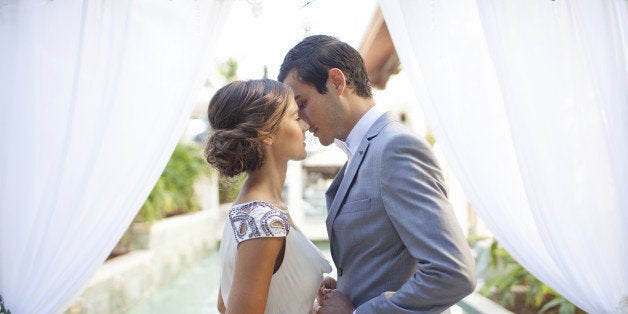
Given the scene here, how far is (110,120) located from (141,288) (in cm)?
434

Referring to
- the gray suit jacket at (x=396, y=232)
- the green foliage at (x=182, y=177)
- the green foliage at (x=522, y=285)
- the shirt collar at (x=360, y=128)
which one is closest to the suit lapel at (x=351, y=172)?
the gray suit jacket at (x=396, y=232)

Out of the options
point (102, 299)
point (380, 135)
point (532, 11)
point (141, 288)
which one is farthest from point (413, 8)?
point (141, 288)

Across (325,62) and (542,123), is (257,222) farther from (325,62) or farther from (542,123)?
(542,123)

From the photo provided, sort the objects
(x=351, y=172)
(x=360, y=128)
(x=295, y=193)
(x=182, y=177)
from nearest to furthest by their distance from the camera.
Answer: (x=351, y=172)
(x=360, y=128)
(x=182, y=177)
(x=295, y=193)

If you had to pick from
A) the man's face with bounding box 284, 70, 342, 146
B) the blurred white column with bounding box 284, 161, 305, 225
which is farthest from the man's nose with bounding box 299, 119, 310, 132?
the blurred white column with bounding box 284, 161, 305, 225

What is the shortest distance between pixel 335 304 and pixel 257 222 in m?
0.32

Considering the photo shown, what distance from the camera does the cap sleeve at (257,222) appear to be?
4.66 feet

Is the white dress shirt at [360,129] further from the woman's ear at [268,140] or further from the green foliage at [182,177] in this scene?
the green foliage at [182,177]

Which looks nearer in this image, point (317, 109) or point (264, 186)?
point (264, 186)

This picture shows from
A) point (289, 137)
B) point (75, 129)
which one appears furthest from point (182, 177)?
point (289, 137)

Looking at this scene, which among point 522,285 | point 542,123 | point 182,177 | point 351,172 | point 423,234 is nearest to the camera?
point 423,234

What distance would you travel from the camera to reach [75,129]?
2074 mm

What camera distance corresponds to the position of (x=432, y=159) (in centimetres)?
141

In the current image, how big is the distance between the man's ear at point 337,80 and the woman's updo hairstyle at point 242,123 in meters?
0.22
